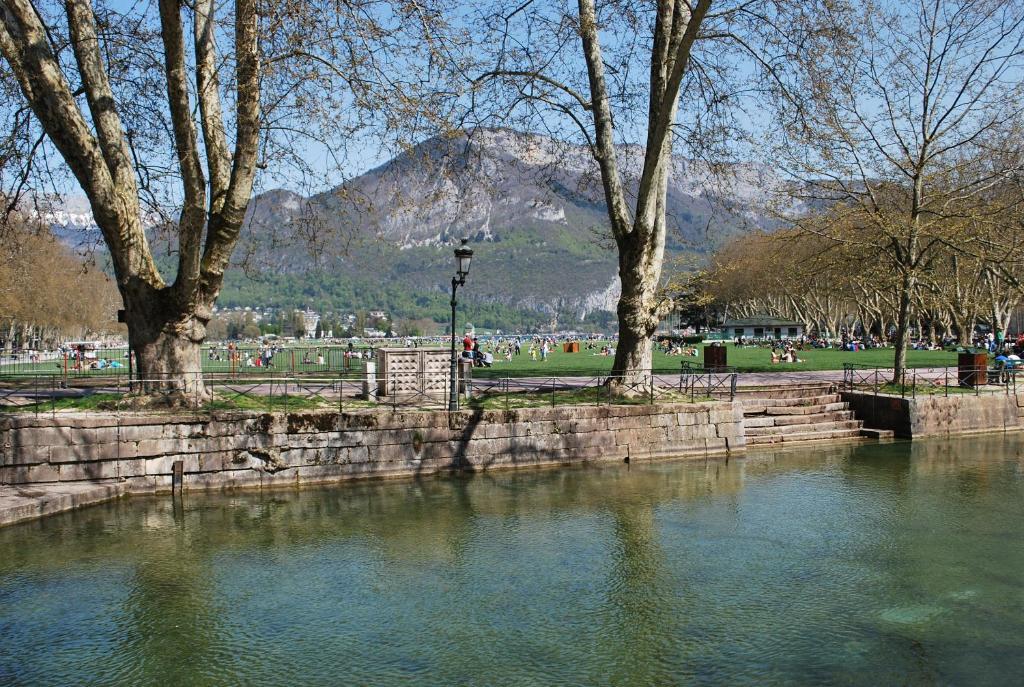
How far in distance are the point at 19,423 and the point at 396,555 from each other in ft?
22.7

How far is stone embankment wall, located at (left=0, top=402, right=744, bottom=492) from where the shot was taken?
48.6 feet

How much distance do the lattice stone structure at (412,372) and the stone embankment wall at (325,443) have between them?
8.77 ft

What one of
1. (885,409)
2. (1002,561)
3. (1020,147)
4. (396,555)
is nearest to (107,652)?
(396,555)

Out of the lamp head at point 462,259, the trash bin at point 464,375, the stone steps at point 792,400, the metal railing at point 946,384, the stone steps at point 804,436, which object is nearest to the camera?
the lamp head at point 462,259

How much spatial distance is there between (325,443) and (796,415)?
43.2ft

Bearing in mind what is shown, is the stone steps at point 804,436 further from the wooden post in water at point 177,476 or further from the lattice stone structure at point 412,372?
the wooden post in water at point 177,476

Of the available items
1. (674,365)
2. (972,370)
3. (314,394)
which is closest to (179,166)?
(314,394)

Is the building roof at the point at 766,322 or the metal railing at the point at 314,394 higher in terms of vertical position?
the building roof at the point at 766,322

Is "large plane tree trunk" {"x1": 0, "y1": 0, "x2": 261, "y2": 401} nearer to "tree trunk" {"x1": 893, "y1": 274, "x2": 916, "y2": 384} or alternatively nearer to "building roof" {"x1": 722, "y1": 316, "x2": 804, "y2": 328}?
"tree trunk" {"x1": 893, "y1": 274, "x2": 916, "y2": 384}

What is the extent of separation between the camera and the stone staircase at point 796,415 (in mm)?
22453

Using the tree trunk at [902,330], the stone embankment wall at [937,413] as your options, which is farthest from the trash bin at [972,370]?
the tree trunk at [902,330]

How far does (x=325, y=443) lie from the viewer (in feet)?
54.7

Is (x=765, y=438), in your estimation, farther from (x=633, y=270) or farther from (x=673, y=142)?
(x=673, y=142)

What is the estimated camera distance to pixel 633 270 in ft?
68.4
